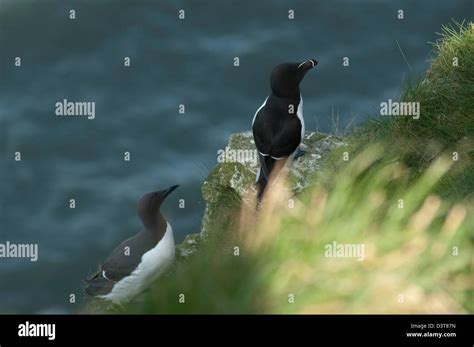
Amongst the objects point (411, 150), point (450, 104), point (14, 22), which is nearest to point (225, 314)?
point (411, 150)

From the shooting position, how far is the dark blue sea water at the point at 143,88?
1864 centimetres

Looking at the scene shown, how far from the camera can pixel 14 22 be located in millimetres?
22969

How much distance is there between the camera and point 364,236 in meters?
10.7

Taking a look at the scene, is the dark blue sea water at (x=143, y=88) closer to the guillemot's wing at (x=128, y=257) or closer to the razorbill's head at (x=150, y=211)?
the razorbill's head at (x=150, y=211)

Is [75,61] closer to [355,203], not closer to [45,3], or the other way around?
[45,3]

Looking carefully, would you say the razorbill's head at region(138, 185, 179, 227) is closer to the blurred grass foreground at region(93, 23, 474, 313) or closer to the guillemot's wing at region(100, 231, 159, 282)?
the guillemot's wing at region(100, 231, 159, 282)

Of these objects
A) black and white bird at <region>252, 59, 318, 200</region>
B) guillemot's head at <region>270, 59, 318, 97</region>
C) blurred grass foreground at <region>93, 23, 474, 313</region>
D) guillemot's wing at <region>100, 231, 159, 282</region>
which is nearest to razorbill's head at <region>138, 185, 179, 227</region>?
guillemot's wing at <region>100, 231, 159, 282</region>

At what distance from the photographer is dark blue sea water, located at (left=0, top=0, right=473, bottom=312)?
18641mm

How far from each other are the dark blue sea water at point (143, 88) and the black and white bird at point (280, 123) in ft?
18.6

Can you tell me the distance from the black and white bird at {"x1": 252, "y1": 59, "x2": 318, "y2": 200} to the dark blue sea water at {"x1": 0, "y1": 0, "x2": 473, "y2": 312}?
5.66 m

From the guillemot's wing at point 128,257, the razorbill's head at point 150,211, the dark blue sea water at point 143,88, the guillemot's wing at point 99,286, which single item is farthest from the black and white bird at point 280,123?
the dark blue sea water at point 143,88

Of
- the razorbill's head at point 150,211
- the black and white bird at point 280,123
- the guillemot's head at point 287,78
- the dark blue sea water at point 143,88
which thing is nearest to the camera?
the razorbill's head at point 150,211
